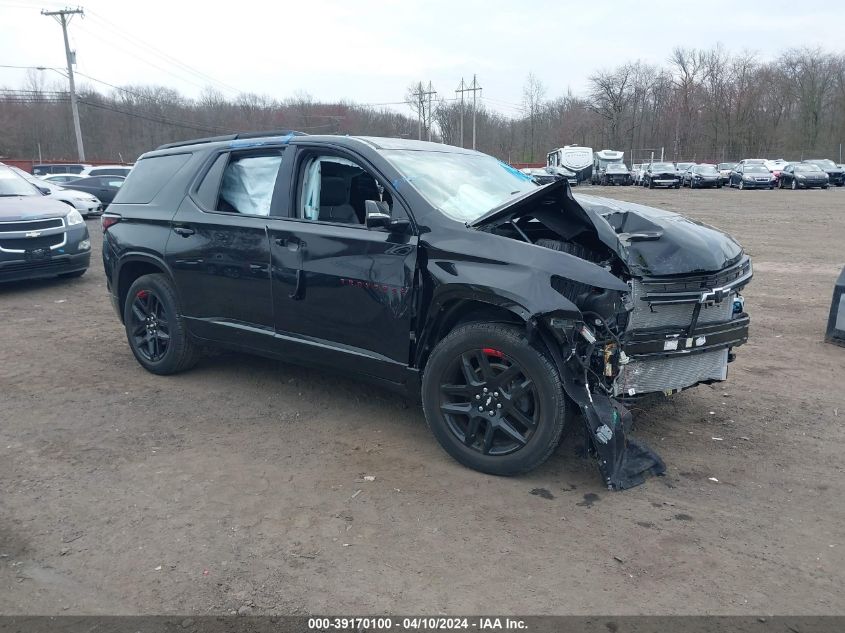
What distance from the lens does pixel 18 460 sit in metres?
4.29

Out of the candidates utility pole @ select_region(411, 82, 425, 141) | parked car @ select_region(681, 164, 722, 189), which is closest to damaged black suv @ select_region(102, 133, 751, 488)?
parked car @ select_region(681, 164, 722, 189)

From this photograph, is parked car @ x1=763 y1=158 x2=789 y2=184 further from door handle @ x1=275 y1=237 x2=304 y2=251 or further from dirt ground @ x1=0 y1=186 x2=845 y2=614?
door handle @ x1=275 y1=237 x2=304 y2=251

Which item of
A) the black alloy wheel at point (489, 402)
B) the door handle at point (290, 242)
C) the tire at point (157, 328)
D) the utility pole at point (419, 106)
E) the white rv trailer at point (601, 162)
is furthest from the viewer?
the utility pole at point (419, 106)

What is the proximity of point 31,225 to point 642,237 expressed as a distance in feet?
27.5

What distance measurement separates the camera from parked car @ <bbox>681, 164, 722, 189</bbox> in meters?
38.1

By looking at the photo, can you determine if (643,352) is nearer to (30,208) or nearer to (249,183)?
(249,183)

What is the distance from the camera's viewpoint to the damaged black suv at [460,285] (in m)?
3.78

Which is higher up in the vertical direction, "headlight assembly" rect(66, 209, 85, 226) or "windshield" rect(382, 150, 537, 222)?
"windshield" rect(382, 150, 537, 222)

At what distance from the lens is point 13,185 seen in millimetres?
10422

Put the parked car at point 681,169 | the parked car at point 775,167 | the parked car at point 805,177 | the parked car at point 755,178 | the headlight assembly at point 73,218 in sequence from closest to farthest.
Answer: the headlight assembly at point 73,218 < the parked car at point 805,177 < the parked car at point 755,178 < the parked car at point 775,167 < the parked car at point 681,169

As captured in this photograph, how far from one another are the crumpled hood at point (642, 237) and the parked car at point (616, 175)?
4224 centimetres

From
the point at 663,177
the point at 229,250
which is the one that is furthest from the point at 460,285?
the point at 663,177

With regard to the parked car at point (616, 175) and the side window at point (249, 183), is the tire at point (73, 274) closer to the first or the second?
the side window at point (249, 183)

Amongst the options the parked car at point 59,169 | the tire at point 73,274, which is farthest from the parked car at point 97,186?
the parked car at point 59,169
